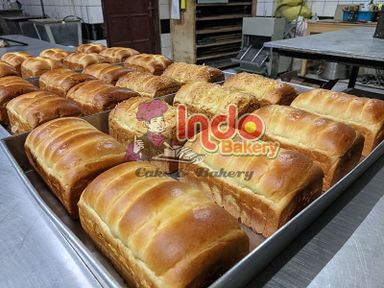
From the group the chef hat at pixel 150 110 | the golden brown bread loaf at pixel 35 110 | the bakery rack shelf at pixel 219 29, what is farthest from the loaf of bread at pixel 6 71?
the bakery rack shelf at pixel 219 29

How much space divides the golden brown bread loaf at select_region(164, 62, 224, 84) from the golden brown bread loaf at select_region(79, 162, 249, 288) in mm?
1416

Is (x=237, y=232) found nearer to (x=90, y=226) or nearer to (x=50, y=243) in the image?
(x=90, y=226)

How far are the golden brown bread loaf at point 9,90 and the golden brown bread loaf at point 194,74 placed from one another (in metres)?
1.06

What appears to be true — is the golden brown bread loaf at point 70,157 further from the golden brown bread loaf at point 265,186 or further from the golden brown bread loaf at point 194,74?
the golden brown bread loaf at point 194,74

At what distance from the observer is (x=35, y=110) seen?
158 centimetres

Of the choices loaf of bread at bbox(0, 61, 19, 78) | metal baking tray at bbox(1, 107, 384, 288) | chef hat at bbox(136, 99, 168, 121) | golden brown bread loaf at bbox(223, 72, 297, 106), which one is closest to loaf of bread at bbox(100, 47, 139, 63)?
loaf of bread at bbox(0, 61, 19, 78)

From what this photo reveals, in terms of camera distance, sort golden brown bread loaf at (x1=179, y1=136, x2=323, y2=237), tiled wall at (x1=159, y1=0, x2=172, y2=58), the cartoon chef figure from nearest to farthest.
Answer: golden brown bread loaf at (x1=179, y1=136, x2=323, y2=237) < the cartoon chef figure < tiled wall at (x1=159, y1=0, x2=172, y2=58)

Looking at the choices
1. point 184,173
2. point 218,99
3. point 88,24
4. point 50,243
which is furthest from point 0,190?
point 88,24

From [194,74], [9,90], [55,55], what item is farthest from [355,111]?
[55,55]

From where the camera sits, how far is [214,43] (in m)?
6.99

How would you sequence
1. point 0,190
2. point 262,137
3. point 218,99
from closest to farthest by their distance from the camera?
point 0,190, point 262,137, point 218,99

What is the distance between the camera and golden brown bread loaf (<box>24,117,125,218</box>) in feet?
3.59

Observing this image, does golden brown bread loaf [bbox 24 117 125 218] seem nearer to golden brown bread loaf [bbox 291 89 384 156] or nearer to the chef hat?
the chef hat

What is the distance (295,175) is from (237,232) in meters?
0.34
